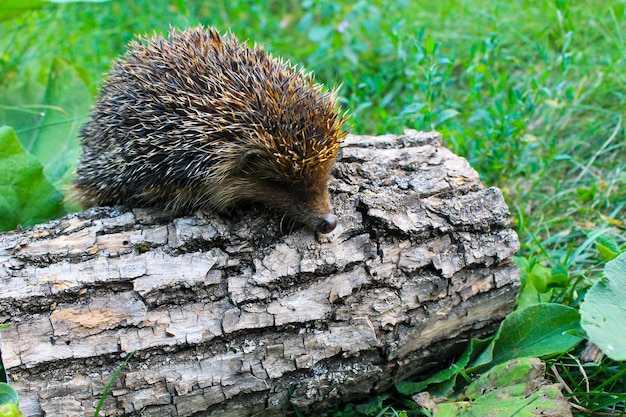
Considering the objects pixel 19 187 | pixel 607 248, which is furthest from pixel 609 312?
pixel 19 187

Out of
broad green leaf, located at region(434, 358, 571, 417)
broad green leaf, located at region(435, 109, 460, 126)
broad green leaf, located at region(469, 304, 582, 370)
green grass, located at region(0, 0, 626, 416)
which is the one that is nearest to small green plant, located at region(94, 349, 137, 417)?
green grass, located at region(0, 0, 626, 416)

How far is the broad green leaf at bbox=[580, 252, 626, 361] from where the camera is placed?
3023 millimetres

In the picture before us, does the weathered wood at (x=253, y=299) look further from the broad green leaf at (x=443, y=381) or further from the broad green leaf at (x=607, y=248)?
the broad green leaf at (x=607, y=248)

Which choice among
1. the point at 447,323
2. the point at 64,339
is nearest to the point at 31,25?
the point at 64,339

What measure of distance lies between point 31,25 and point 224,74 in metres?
4.55

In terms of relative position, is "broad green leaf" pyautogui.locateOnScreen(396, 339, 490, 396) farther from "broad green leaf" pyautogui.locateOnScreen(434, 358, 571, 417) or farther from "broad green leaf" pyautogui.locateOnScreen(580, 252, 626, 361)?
"broad green leaf" pyautogui.locateOnScreen(580, 252, 626, 361)

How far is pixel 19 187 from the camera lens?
4.41 metres

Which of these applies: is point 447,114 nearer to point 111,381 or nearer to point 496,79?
point 496,79

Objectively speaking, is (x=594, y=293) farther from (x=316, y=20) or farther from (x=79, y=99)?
(x=316, y=20)

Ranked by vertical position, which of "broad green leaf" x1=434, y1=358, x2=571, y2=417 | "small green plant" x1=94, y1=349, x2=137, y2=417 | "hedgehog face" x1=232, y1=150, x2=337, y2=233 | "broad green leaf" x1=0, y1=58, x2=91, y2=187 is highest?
"broad green leaf" x1=0, y1=58, x2=91, y2=187

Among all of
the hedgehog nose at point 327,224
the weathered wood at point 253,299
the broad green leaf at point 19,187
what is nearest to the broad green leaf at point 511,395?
the weathered wood at point 253,299

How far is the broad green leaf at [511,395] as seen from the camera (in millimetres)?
3328

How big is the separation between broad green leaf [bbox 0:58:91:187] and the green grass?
298 millimetres

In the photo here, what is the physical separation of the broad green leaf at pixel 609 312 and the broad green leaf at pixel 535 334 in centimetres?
43
